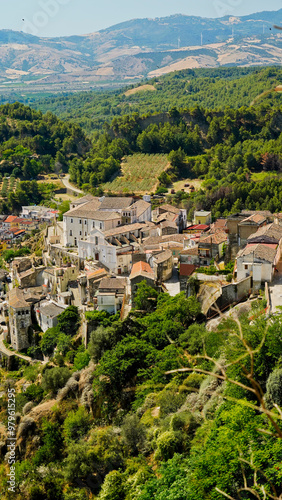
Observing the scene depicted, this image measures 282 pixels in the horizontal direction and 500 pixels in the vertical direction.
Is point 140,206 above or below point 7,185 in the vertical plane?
above

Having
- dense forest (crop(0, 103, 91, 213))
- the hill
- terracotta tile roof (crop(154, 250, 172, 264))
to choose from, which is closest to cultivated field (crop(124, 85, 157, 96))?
the hill

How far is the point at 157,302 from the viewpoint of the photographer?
19703 mm

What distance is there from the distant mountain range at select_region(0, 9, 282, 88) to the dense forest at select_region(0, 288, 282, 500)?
3552 inches

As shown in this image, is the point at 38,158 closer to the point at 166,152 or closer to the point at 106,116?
the point at 166,152

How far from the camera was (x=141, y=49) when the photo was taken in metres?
160

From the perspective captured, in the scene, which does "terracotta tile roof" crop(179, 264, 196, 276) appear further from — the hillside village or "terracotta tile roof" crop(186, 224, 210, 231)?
"terracotta tile roof" crop(186, 224, 210, 231)

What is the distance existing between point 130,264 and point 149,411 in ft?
33.1

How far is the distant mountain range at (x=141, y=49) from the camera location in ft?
360

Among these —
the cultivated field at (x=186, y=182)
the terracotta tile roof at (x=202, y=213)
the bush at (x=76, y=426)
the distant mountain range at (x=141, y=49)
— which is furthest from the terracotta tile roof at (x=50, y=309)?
the distant mountain range at (x=141, y=49)

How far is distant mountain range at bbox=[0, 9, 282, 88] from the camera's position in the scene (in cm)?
10975

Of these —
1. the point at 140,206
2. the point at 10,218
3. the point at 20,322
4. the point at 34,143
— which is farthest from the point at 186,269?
the point at 34,143

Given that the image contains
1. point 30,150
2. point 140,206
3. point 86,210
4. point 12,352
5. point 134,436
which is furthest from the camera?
point 30,150

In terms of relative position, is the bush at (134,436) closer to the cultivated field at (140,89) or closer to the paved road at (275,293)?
the paved road at (275,293)

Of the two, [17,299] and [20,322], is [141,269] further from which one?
[17,299]
